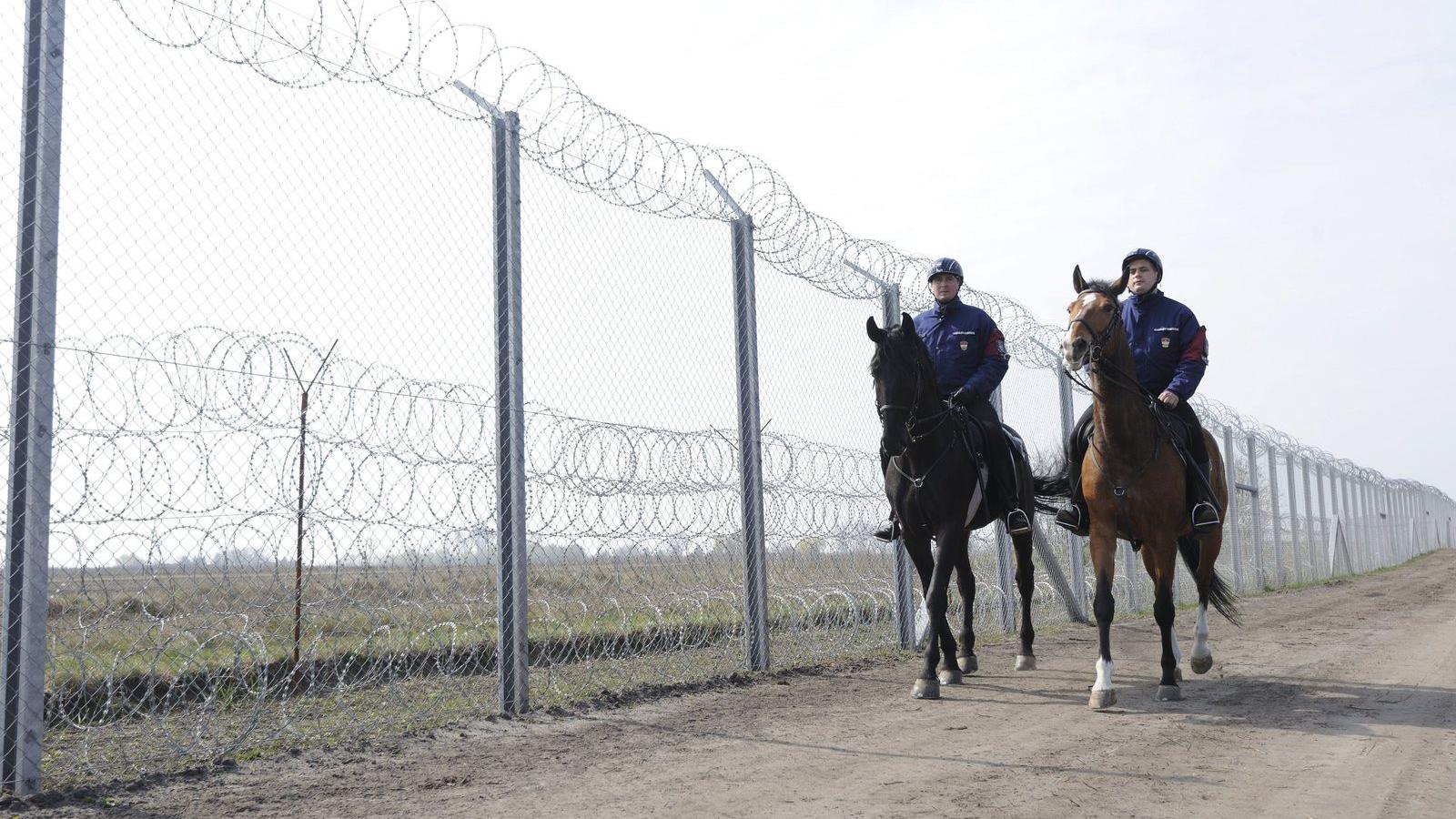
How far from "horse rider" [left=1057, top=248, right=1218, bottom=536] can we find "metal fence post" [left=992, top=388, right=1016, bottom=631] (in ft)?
13.7

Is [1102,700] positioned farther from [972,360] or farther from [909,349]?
[972,360]

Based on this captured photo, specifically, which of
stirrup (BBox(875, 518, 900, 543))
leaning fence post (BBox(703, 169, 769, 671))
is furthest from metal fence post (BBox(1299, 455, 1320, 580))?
leaning fence post (BBox(703, 169, 769, 671))

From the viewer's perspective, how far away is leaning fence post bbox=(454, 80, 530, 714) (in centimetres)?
664

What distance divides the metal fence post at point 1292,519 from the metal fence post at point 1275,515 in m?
1.12

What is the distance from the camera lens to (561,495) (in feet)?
23.3

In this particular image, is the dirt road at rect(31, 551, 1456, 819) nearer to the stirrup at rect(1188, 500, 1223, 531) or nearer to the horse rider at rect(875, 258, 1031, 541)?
the stirrup at rect(1188, 500, 1223, 531)

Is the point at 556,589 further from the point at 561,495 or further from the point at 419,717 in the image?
the point at 419,717

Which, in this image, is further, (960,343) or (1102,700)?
(960,343)

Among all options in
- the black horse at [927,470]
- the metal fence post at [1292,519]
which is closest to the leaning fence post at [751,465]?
the black horse at [927,470]

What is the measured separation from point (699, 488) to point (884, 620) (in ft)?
11.5

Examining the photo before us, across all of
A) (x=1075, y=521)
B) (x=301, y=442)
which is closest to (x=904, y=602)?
(x=1075, y=521)

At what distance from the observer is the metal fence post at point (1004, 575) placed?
40.5ft

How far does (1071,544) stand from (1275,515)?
40.4 feet

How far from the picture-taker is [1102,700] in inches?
268
